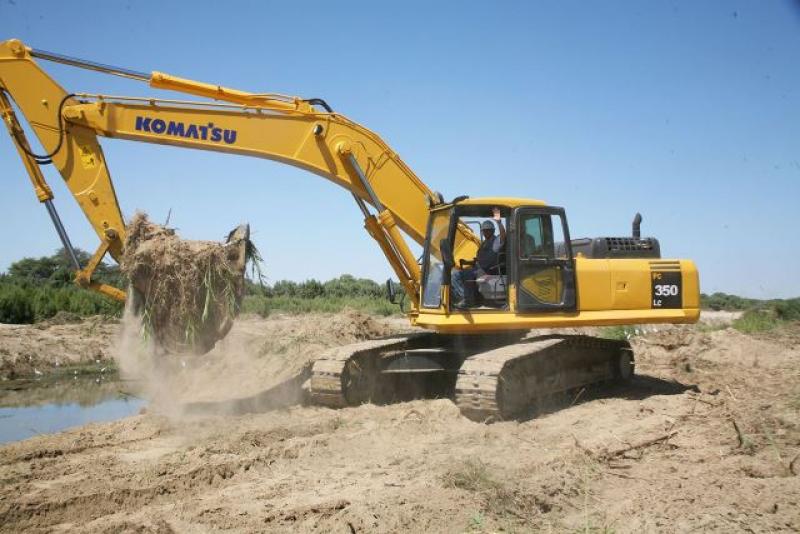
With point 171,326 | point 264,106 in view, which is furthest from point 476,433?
point 264,106

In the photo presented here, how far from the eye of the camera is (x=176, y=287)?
314 inches

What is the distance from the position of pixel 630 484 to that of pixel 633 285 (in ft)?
13.0

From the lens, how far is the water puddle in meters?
8.93

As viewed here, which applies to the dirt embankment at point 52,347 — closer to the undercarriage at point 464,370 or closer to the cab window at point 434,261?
the undercarriage at point 464,370

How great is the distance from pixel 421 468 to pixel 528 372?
2839 millimetres

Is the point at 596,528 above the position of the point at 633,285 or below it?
below

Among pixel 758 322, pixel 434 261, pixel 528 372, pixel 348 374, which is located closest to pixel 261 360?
pixel 348 374

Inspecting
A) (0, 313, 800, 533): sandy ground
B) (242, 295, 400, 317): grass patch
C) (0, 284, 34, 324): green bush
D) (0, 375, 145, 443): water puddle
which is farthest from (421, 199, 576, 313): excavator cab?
(0, 284, 34, 324): green bush

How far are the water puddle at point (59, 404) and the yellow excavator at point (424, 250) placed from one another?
2.30m

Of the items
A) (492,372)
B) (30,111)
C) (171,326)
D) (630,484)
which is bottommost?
(630,484)

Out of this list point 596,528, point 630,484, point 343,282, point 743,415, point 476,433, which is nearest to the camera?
point 596,528

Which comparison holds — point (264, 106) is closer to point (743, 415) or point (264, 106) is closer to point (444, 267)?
point (444, 267)

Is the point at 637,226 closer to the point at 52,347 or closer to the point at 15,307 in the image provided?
the point at 52,347

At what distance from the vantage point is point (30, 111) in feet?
26.2
